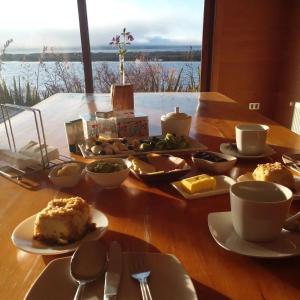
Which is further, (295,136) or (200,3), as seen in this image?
(200,3)

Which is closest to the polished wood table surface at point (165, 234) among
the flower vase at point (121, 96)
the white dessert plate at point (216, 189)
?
the white dessert plate at point (216, 189)

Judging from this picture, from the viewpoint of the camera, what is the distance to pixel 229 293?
0.50 metres

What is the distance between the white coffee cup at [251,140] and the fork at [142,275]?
67 cm

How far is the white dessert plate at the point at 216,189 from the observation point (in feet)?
2.66

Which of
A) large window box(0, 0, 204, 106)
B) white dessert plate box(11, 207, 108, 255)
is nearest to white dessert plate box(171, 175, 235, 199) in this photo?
white dessert plate box(11, 207, 108, 255)

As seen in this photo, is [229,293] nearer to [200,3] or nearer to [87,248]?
[87,248]

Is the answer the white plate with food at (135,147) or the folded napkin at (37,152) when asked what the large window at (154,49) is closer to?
the white plate with food at (135,147)

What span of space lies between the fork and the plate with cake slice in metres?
0.11

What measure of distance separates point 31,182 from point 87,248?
0.44 metres

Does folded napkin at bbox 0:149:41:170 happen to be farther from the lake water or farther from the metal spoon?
the lake water

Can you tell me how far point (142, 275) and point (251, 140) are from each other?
706 millimetres

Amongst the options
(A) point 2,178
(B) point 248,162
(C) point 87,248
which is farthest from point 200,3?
(C) point 87,248

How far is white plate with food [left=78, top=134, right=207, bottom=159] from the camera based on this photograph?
3.67 feet

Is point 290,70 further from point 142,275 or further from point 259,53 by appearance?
point 142,275
